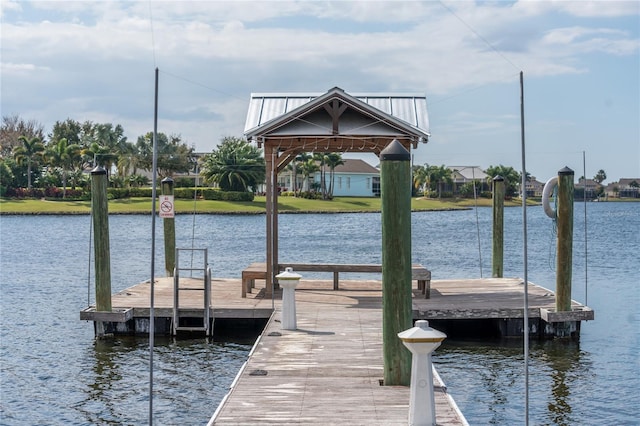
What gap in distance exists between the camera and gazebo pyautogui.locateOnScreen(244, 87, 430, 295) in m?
20.3

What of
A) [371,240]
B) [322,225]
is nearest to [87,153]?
[322,225]

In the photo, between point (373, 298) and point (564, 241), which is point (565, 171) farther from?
point (373, 298)

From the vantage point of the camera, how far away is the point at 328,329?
16.7 m

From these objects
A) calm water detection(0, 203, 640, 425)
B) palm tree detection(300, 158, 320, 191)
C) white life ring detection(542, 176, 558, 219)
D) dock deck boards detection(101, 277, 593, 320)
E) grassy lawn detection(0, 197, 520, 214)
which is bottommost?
calm water detection(0, 203, 640, 425)

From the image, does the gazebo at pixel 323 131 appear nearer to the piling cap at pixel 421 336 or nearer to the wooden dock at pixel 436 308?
the wooden dock at pixel 436 308

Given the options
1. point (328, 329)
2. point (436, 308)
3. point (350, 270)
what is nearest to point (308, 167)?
point (350, 270)

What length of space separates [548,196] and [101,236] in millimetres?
9235

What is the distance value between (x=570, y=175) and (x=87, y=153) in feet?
274

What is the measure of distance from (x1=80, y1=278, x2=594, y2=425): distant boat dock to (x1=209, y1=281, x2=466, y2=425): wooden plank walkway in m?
0.01

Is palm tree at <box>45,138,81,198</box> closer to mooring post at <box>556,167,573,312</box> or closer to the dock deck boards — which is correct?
the dock deck boards

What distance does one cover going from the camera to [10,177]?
99.7m

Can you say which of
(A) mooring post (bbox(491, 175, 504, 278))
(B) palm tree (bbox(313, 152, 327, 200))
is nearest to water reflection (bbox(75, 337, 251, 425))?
(A) mooring post (bbox(491, 175, 504, 278))

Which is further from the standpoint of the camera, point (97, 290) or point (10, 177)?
point (10, 177)

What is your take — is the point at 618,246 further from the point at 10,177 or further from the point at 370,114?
the point at 10,177
